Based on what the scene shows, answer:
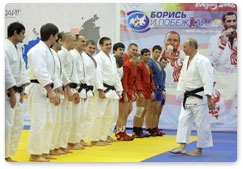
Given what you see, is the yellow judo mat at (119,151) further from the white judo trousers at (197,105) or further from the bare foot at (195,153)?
the white judo trousers at (197,105)

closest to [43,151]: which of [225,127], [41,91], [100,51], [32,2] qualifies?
[41,91]

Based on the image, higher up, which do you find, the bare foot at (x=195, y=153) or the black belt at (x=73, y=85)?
the black belt at (x=73, y=85)

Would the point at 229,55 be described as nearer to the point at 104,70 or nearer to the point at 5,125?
the point at 104,70

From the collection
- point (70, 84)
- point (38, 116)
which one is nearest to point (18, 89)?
point (38, 116)

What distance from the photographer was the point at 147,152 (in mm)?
8328

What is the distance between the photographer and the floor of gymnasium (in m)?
7.53

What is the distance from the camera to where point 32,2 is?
305 inches

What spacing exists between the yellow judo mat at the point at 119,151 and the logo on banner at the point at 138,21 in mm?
2089

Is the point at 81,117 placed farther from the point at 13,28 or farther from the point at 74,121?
the point at 13,28

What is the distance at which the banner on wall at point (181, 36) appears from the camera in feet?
32.4

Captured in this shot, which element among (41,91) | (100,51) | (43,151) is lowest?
(43,151)

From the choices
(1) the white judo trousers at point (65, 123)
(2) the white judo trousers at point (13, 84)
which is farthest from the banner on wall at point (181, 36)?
(2) the white judo trousers at point (13, 84)

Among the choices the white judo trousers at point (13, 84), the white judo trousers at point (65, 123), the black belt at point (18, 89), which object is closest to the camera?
the white judo trousers at point (13, 84)

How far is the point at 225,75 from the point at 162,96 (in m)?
1.25
